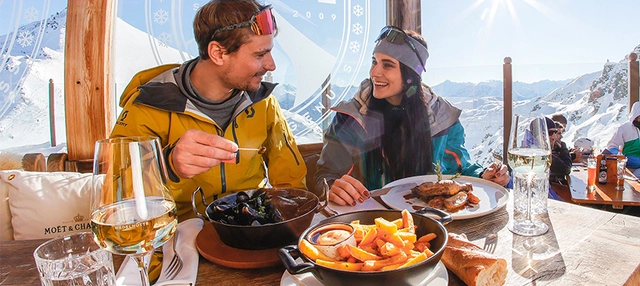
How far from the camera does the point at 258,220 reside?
1026 millimetres

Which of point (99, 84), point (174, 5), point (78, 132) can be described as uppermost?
point (174, 5)

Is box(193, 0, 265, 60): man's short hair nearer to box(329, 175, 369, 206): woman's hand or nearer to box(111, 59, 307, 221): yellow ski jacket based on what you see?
box(111, 59, 307, 221): yellow ski jacket

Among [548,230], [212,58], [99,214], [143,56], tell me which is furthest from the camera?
[143,56]

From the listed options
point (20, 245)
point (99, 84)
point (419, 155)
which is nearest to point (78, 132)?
point (99, 84)

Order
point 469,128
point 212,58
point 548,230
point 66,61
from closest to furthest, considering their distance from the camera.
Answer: point 548,230 < point 212,58 < point 66,61 < point 469,128

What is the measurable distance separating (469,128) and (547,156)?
3.77m

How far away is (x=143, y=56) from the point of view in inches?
103

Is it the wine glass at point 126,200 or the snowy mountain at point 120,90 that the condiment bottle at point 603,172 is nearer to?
the snowy mountain at point 120,90

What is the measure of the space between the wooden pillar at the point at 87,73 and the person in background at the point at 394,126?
5.19 feet

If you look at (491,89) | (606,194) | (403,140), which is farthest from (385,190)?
(491,89)

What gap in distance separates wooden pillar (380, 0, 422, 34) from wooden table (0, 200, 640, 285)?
7.26 feet

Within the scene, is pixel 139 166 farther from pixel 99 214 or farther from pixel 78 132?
A: pixel 78 132

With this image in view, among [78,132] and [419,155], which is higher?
[78,132]

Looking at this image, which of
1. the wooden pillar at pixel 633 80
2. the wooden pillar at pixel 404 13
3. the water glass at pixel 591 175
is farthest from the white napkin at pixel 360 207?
the wooden pillar at pixel 633 80
